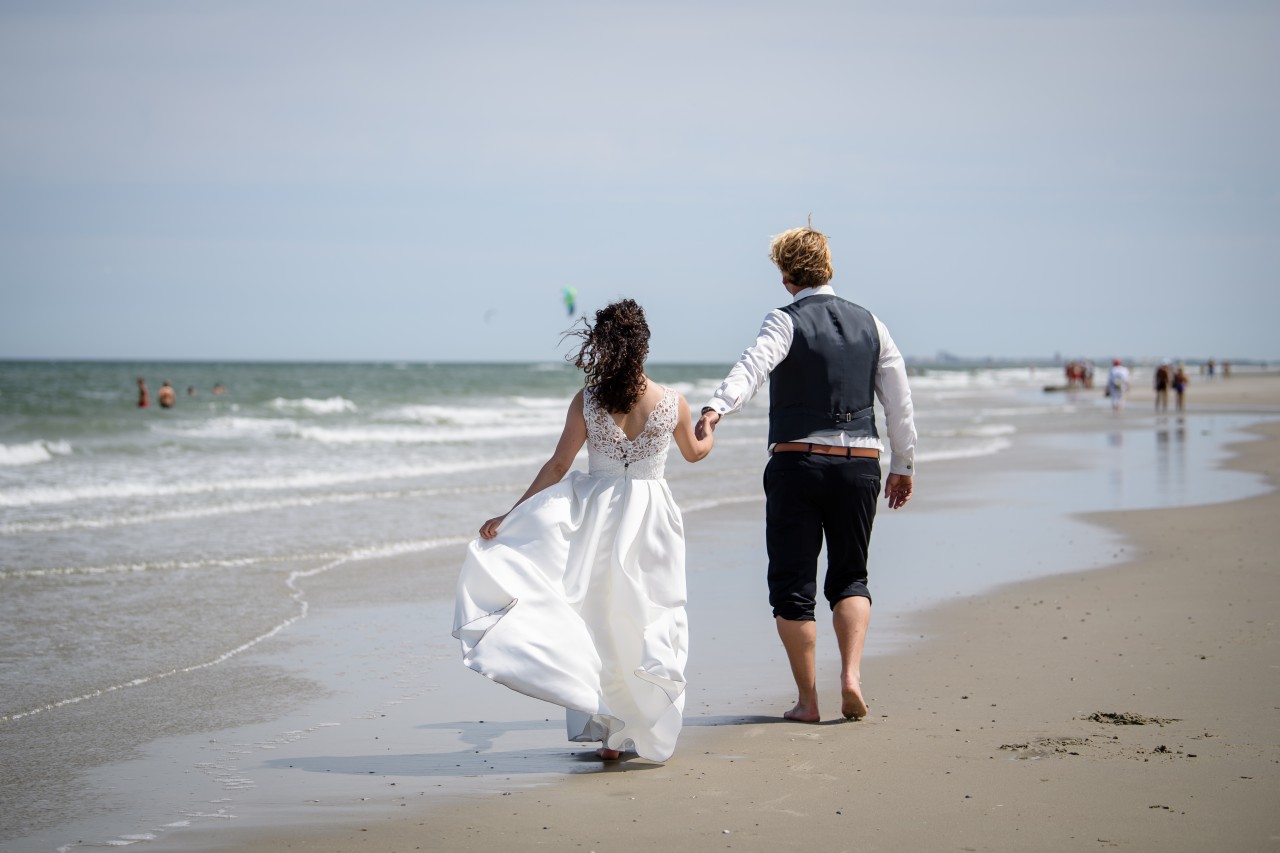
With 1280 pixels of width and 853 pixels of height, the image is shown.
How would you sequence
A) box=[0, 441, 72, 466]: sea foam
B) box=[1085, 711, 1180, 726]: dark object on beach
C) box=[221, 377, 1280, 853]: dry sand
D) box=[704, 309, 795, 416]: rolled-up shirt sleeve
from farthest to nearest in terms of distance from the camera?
1. box=[0, 441, 72, 466]: sea foam
2. box=[1085, 711, 1180, 726]: dark object on beach
3. box=[704, 309, 795, 416]: rolled-up shirt sleeve
4. box=[221, 377, 1280, 853]: dry sand

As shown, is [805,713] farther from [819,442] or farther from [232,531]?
[232,531]

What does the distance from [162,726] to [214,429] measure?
83.4 ft

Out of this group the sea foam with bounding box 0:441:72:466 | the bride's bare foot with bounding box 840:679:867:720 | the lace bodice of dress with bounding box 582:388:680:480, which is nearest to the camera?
the lace bodice of dress with bounding box 582:388:680:480

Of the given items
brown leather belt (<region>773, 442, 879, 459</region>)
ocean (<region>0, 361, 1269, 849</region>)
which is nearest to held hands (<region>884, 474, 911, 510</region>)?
brown leather belt (<region>773, 442, 879, 459</region>)

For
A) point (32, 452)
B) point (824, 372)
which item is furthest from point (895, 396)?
point (32, 452)

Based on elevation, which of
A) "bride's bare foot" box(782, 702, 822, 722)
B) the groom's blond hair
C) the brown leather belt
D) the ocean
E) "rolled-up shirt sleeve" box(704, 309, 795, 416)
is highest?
the groom's blond hair

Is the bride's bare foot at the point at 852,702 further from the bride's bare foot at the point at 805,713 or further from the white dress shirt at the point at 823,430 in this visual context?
the white dress shirt at the point at 823,430

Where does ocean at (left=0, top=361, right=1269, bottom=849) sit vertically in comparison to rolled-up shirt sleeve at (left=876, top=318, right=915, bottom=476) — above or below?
below

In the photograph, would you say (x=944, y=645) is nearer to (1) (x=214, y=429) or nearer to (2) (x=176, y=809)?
(2) (x=176, y=809)

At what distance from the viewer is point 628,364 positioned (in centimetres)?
451

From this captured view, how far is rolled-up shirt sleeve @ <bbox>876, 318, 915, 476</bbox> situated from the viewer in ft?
16.3

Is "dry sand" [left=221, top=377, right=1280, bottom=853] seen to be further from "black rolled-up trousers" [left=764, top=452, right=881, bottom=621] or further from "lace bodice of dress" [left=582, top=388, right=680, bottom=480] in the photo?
"lace bodice of dress" [left=582, top=388, right=680, bottom=480]


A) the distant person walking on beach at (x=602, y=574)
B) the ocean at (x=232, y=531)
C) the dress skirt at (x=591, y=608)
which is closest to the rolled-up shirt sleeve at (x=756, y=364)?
the distant person walking on beach at (x=602, y=574)

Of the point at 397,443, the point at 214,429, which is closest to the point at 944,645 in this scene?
the point at 397,443
